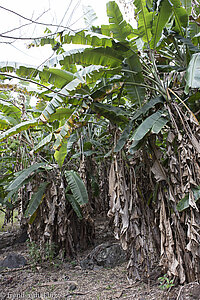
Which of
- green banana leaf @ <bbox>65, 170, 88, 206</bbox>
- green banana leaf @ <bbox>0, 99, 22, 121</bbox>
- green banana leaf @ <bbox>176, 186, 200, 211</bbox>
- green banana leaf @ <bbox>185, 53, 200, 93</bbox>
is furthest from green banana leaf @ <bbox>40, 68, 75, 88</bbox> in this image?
green banana leaf @ <bbox>176, 186, 200, 211</bbox>

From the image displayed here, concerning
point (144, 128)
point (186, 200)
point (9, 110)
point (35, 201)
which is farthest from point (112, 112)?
point (9, 110)

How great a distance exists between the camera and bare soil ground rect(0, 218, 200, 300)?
332cm

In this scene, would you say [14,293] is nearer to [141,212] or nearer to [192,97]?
[141,212]

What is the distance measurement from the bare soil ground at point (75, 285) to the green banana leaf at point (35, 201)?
3.84 feet

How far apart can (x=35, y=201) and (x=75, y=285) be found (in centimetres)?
162

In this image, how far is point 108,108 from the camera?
3596mm

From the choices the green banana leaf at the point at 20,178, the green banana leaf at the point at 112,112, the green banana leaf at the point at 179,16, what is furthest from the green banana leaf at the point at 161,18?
the green banana leaf at the point at 20,178

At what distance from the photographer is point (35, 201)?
460 cm

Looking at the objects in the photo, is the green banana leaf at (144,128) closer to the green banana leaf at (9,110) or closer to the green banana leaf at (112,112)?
the green banana leaf at (112,112)

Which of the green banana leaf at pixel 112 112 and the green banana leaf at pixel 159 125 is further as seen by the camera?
the green banana leaf at pixel 112 112

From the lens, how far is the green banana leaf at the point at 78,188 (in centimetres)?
431

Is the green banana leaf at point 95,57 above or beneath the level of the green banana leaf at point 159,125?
above

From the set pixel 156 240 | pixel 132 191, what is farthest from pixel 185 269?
pixel 132 191

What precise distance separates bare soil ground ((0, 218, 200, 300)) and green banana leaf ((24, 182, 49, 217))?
1170 millimetres
